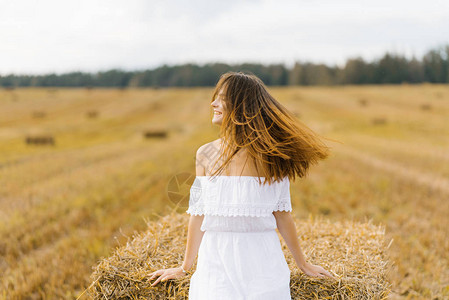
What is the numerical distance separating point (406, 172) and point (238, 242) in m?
10.5

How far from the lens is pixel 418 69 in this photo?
78188 mm

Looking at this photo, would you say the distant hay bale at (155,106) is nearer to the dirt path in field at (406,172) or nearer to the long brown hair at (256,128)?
the dirt path in field at (406,172)

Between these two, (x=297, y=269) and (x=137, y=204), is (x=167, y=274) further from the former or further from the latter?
(x=137, y=204)

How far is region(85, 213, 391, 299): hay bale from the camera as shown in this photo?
2.51m

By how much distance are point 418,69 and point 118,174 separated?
87290 millimetres

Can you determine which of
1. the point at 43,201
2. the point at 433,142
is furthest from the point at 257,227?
the point at 433,142

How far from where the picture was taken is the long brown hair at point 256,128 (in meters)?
2.11

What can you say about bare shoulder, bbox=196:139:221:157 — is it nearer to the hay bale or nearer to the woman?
the woman

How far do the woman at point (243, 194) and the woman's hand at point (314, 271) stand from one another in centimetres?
36

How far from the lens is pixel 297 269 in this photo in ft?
8.80

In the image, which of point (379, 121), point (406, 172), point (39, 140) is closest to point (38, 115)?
point (39, 140)

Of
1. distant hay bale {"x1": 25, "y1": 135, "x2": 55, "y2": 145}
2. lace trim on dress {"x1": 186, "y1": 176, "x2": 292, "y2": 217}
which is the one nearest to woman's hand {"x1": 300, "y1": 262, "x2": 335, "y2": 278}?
lace trim on dress {"x1": 186, "y1": 176, "x2": 292, "y2": 217}

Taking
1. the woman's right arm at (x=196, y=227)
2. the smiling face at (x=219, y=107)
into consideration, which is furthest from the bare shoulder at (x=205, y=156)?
the smiling face at (x=219, y=107)

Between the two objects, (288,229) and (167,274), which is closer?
(288,229)
